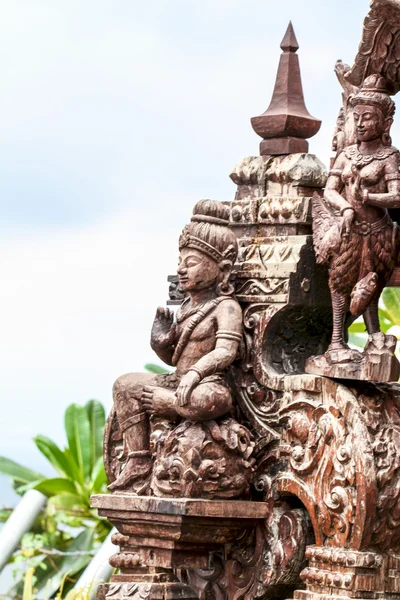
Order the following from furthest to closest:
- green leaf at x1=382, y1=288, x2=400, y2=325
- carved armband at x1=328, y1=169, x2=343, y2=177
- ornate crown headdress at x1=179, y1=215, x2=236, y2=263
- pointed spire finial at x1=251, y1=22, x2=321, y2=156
→ 1. green leaf at x1=382, y1=288, x2=400, y2=325
2. pointed spire finial at x1=251, y1=22, x2=321, y2=156
3. ornate crown headdress at x1=179, y1=215, x2=236, y2=263
4. carved armband at x1=328, y1=169, x2=343, y2=177

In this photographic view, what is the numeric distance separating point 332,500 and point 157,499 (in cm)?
72

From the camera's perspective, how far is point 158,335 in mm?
7047

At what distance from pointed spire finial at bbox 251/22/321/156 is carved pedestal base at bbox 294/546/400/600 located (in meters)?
1.80

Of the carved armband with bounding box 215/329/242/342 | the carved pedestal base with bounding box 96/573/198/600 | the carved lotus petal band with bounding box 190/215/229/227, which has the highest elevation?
the carved lotus petal band with bounding box 190/215/229/227

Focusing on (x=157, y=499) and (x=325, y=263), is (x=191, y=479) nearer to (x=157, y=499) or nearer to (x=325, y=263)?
(x=157, y=499)

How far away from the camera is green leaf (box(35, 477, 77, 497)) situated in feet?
34.7

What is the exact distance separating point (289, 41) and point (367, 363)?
1702 mm

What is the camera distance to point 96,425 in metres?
11.0

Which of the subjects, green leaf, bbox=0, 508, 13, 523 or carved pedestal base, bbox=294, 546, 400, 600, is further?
green leaf, bbox=0, 508, 13, 523

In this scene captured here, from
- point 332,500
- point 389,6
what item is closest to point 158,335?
point 332,500

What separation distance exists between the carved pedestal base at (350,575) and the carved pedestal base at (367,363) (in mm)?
701

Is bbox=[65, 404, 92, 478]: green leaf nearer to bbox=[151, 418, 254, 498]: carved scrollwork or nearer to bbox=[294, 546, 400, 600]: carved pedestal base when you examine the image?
bbox=[151, 418, 254, 498]: carved scrollwork

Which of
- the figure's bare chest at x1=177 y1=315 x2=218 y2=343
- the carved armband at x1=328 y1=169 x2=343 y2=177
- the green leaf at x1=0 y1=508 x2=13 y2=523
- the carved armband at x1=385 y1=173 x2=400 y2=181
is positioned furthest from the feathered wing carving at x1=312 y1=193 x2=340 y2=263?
the green leaf at x1=0 y1=508 x2=13 y2=523

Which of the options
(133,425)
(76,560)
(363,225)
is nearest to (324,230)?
(363,225)
